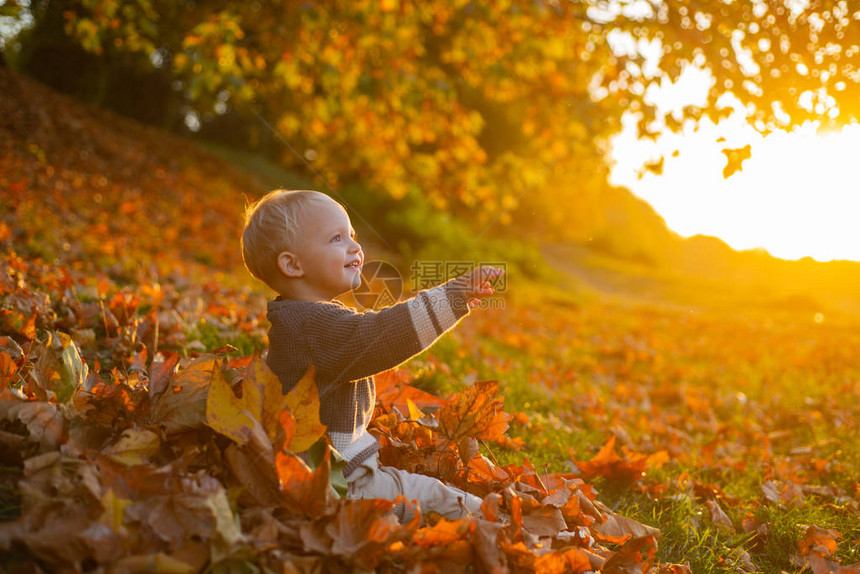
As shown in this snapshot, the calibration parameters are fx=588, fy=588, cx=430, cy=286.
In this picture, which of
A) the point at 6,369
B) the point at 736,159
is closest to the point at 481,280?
the point at 6,369

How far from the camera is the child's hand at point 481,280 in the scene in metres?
1.83

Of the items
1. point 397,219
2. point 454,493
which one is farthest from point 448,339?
point 397,219

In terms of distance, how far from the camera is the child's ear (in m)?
1.95

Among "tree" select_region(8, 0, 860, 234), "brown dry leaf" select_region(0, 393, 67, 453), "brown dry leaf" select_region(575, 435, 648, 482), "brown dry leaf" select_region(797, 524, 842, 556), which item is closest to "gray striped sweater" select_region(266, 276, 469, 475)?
"brown dry leaf" select_region(0, 393, 67, 453)

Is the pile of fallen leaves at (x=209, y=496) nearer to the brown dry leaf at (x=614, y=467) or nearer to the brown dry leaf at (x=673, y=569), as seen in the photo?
the brown dry leaf at (x=673, y=569)

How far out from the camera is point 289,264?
196 cm

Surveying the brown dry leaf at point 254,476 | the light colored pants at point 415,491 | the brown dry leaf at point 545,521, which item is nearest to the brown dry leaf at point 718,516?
the brown dry leaf at point 545,521

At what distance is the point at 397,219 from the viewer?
1298 centimetres

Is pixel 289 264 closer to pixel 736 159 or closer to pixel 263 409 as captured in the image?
pixel 263 409

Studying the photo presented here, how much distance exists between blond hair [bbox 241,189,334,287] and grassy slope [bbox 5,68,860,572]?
1247 mm

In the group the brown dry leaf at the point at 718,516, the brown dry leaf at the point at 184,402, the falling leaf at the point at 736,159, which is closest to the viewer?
the brown dry leaf at the point at 184,402

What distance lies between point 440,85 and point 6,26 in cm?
1296

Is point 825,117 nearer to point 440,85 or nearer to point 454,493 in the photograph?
point 440,85

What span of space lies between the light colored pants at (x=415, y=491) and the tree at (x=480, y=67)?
398 cm
